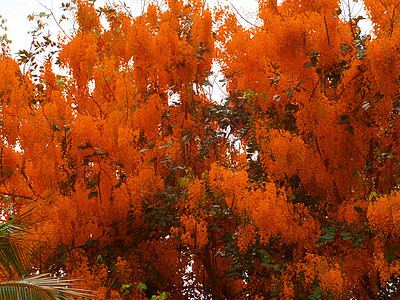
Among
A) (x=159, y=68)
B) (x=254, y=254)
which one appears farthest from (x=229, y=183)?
(x=159, y=68)

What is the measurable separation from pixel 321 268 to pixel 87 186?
2158 mm

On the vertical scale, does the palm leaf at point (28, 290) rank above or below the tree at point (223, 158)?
below

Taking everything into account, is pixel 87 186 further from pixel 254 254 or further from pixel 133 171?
pixel 254 254

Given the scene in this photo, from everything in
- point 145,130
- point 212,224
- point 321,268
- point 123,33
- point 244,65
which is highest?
point 123,33

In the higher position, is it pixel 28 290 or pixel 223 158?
pixel 223 158

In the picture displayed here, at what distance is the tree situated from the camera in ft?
13.2

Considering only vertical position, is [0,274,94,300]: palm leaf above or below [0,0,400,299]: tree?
below

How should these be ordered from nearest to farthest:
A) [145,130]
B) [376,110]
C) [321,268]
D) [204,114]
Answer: [321,268] < [376,110] < [145,130] < [204,114]

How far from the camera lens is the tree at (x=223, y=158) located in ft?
13.2

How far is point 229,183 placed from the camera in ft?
13.9

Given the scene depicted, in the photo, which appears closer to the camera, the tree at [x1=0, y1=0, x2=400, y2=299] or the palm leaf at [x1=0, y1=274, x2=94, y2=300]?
the palm leaf at [x1=0, y1=274, x2=94, y2=300]

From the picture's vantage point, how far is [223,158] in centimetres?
469

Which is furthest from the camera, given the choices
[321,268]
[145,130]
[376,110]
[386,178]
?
[145,130]

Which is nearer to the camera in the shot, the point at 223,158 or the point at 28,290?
the point at 28,290
